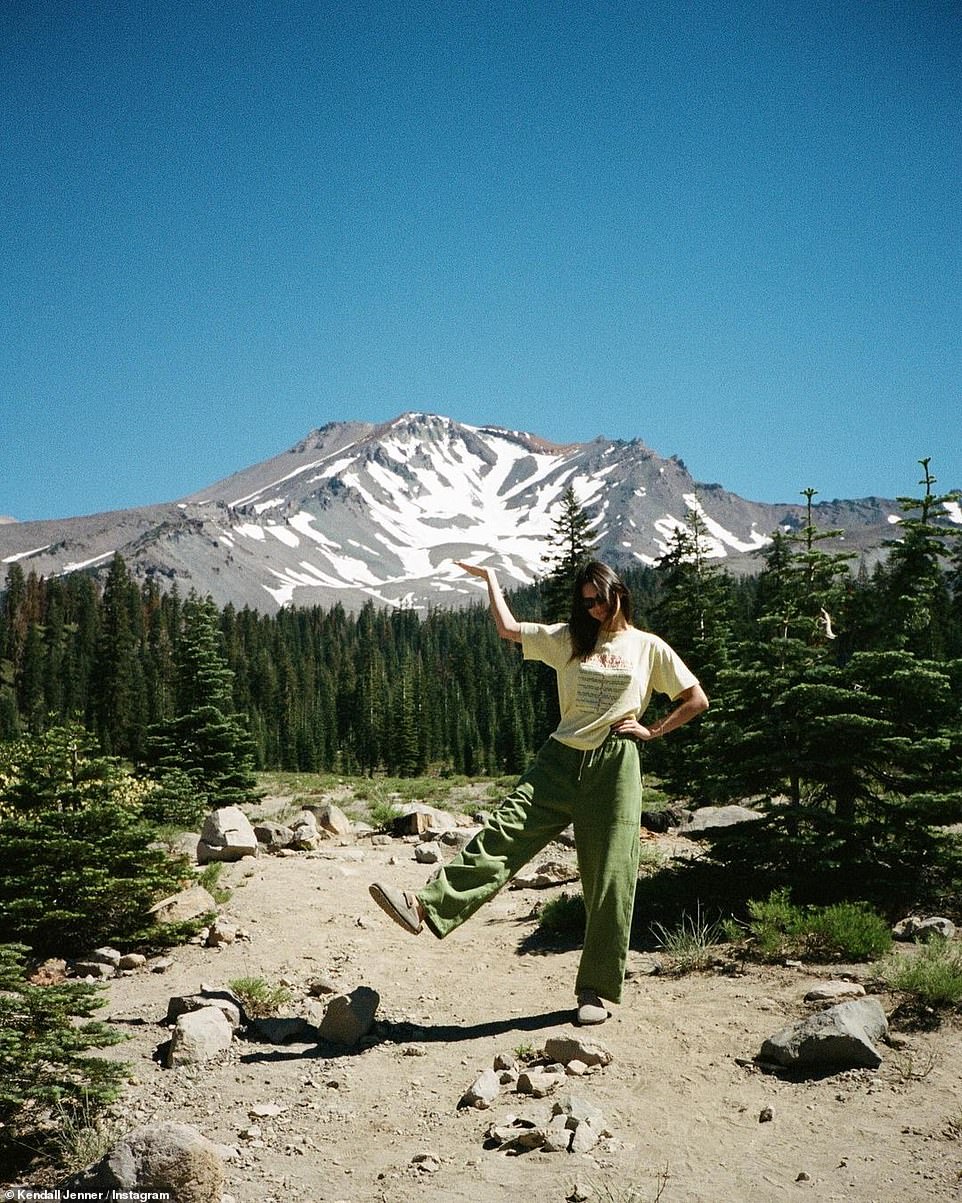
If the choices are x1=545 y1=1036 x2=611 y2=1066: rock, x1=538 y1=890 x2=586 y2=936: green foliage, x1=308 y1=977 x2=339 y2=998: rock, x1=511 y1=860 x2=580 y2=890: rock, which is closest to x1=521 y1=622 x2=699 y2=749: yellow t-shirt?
x1=545 y1=1036 x2=611 y2=1066: rock

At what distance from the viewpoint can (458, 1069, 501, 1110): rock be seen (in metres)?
4.32

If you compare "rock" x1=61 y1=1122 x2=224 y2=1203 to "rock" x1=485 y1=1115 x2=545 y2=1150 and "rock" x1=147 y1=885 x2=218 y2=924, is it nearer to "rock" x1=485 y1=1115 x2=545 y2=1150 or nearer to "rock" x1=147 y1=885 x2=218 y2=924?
"rock" x1=485 y1=1115 x2=545 y2=1150

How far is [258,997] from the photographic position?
232 inches

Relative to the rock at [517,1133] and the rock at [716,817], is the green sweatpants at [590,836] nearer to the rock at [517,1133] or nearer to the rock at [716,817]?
the rock at [517,1133]

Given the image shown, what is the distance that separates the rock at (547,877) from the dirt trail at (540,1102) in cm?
269

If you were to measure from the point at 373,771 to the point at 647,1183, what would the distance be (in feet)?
300

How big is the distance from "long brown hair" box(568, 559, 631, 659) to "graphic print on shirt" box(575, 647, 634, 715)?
113 mm

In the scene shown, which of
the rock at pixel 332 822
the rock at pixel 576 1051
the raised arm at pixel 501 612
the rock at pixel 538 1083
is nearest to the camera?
the rock at pixel 538 1083

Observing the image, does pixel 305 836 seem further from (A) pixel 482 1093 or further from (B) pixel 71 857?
(A) pixel 482 1093

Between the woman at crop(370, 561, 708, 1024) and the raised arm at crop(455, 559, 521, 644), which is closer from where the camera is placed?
the woman at crop(370, 561, 708, 1024)

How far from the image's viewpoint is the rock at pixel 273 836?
1173 centimetres

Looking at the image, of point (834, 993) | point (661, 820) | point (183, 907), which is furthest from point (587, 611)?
point (661, 820)

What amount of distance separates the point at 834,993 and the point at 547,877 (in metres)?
4.51

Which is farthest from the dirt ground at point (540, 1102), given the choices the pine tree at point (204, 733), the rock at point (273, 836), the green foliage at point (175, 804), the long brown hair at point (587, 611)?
the pine tree at point (204, 733)
